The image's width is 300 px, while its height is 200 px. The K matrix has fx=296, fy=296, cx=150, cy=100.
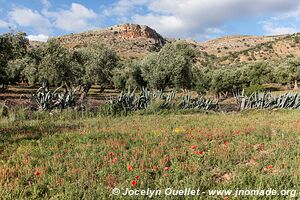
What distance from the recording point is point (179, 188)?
4.99 meters

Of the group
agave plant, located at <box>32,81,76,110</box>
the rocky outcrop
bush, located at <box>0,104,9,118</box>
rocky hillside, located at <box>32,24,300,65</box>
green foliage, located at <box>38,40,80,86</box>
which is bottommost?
bush, located at <box>0,104,9,118</box>

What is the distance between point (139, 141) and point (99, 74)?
2396cm

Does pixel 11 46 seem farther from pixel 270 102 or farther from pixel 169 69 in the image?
pixel 270 102

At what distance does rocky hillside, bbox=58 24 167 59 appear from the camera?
12281 cm

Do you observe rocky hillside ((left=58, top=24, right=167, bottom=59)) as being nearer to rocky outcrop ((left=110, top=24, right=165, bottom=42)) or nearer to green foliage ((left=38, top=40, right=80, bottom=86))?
rocky outcrop ((left=110, top=24, right=165, bottom=42))

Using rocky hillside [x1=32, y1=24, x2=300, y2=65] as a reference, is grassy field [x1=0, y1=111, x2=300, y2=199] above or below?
below

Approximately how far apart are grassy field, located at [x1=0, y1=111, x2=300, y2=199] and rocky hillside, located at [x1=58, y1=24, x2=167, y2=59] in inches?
3798

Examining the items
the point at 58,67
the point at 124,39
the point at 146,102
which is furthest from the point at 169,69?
the point at 124,39

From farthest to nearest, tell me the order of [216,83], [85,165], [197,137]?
[216,83], [197,137], [85,165]

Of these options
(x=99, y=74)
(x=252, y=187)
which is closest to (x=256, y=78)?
(x=99, y=74)

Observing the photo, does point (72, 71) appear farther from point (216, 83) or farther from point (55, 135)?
point (216, 83)

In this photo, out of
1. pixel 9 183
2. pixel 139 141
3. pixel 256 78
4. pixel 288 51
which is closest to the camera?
pixel 9 183

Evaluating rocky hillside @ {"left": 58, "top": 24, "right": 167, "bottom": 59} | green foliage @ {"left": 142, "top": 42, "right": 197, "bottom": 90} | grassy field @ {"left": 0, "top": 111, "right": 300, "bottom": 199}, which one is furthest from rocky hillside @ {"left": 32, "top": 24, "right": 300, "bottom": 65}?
grassy field @ {"left": 0, "top": 111, "right": 300, "bottom": 199}

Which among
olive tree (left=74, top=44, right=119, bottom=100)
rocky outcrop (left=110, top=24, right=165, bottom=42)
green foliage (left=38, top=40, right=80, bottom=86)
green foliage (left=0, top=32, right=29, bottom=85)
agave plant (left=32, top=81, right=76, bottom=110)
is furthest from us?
rocky outcrop (left=110, top=24, right=165, bottom=42)
